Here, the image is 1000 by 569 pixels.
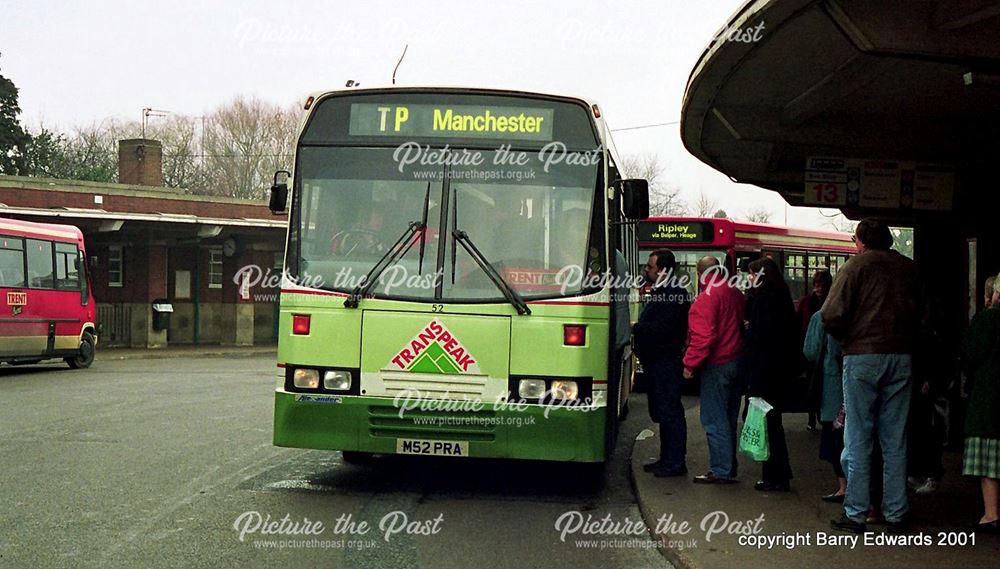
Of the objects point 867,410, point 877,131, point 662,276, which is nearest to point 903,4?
point 867,410

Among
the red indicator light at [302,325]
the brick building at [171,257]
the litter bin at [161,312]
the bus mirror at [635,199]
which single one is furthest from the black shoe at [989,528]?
the litter bin at [161,312]

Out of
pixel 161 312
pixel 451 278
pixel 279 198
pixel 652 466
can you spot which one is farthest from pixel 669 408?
pixel 161 312

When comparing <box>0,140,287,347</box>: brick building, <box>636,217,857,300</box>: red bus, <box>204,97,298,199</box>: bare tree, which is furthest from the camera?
<box>204,97,298,199</box>: bare tree

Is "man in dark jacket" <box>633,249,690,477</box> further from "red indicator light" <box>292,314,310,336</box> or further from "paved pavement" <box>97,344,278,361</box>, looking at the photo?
"paved pavement" <box>97,344,278,361</box>

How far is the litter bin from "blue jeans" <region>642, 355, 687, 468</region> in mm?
29842

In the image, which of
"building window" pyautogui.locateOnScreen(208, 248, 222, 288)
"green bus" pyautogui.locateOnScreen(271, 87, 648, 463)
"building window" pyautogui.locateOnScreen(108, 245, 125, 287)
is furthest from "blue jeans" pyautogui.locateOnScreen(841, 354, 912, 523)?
"building window" pyautogui.locateOnScreen(208, 248, 222, 288)

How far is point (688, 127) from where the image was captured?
10742 mm

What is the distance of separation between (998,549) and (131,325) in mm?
34406

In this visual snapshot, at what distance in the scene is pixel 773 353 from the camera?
877 centimetres

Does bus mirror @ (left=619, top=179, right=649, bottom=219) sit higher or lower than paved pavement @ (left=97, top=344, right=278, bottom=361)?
higher

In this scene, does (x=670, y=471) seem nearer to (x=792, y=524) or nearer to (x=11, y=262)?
(x=792, y=524)

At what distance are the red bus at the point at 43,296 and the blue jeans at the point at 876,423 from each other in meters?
19.0

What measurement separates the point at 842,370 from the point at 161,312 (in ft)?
104

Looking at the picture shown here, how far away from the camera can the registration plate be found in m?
8.41
